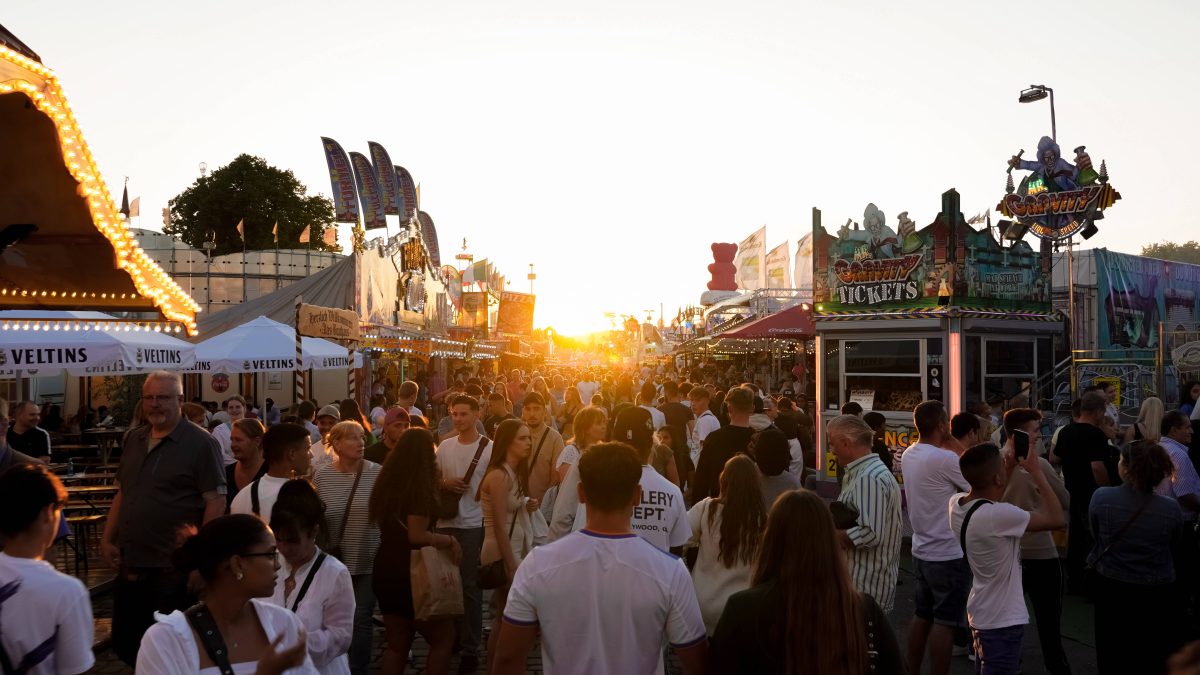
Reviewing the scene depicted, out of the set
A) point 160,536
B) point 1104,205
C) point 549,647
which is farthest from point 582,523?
point 1104,205

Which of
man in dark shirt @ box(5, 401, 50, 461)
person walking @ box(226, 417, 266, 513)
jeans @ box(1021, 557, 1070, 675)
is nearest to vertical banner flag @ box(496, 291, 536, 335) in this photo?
man in dark shirt @ box(5, 401, 50, 461)

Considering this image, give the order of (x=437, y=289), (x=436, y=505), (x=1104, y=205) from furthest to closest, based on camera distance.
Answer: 1. (x=437, y=289)
2. (x=1104, y=205)
3. (x=436, y=505)

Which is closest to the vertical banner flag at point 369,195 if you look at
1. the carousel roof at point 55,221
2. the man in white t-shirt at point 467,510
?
the carousel roof at point 55,221

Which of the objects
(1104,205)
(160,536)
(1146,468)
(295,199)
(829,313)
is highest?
(295,199)

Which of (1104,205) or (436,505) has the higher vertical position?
(1104,205)

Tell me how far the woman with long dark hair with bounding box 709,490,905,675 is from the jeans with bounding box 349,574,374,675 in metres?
2.93

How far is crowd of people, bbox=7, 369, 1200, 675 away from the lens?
Answer: 308 cm

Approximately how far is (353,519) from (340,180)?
3356 cm

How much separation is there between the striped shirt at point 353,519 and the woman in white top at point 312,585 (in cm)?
176

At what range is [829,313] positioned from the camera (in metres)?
14.8

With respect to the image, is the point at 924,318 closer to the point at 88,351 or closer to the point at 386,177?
the point at 88,351

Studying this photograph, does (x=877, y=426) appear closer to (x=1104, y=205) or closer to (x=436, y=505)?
(x=436, y=505)

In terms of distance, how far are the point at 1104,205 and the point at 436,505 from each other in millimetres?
16241

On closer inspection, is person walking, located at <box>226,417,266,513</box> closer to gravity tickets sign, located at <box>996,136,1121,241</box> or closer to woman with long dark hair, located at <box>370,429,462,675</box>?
woman with long dark hair, located at <box>370,429,462,675</box>
